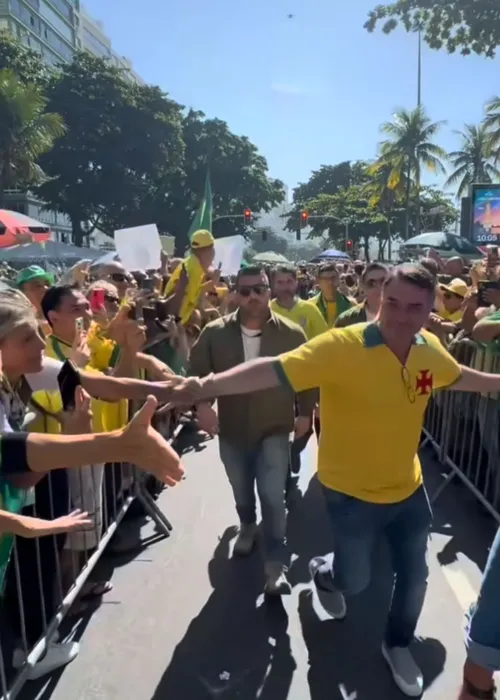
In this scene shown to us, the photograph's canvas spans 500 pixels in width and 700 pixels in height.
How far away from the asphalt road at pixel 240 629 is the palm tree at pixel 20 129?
2974cm

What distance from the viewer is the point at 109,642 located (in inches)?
141

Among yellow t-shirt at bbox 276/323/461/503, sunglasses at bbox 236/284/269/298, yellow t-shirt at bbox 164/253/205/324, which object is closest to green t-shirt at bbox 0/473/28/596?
yellow t-shirt at bbox 276/323/461/503

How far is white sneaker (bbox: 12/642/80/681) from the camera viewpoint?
3.26 m

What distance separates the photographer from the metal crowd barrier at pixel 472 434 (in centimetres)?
504

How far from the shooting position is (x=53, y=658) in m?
3.36

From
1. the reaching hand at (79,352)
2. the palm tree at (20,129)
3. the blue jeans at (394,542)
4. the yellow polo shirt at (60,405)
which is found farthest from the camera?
the palm tree at (20,129)

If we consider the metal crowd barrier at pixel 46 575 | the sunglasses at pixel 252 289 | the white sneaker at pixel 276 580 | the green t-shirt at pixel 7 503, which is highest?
the sunglasses at pixel 252 289

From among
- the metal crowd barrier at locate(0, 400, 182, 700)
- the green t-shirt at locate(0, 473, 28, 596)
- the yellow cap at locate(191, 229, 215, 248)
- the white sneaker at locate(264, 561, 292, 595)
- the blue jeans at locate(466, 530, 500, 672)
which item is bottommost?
the white sneaker at locate(264, 561, 292, 595)

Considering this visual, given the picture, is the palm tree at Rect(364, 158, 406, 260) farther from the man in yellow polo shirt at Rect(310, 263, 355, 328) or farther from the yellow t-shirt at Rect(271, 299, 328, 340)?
the yellow t-shirt at Rect(271, 299, 328, 340)

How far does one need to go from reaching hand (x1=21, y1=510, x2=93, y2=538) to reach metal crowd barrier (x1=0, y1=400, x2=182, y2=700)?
3.10 feet

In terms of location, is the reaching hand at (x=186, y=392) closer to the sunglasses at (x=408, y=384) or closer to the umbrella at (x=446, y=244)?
the sunglasses at (x=408, y=384)

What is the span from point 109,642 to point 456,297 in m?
5.07

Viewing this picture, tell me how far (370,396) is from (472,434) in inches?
116

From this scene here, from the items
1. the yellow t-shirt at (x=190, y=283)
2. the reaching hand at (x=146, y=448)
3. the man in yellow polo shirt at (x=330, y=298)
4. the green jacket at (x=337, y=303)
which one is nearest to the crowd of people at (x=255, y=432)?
the reaching hand at (x=146, y=448)
